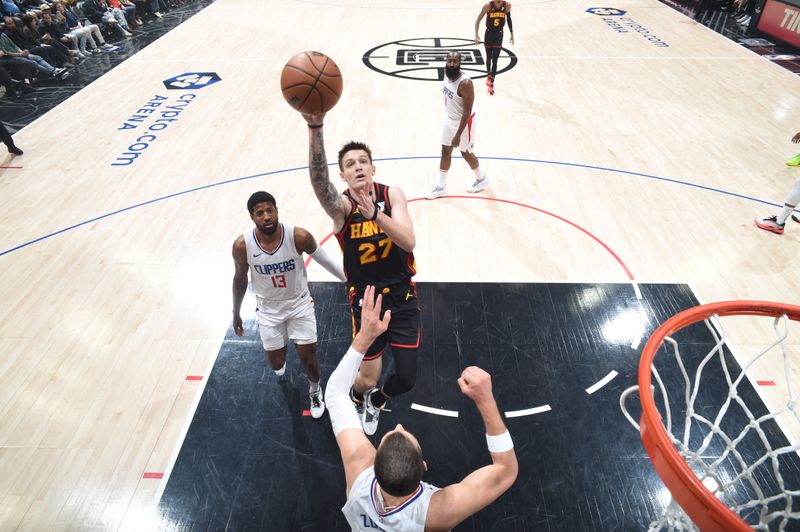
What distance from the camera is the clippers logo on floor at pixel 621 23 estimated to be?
11492mm

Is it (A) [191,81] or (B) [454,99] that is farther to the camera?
(A) [191,81]

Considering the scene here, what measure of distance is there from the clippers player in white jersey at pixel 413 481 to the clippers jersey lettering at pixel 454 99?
4.06 m

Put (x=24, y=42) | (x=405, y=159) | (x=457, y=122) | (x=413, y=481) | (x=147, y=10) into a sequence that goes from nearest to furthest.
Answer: (x=413, y=481) < (x=457, y=122) < (x=405, y=159) < (x=24, y=42) < (x=147, y=10)

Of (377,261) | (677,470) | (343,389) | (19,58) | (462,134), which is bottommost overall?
(19,58)

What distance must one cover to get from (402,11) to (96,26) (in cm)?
793

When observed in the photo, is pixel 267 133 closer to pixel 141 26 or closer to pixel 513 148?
pixel 513 148

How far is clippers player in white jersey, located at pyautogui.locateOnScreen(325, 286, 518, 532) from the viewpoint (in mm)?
1754

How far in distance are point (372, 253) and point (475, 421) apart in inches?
57.7

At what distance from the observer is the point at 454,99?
5391 millimetres

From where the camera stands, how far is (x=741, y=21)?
12.8 m

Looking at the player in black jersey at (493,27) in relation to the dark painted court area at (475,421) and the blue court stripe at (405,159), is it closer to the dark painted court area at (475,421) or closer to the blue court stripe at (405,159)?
the blue court stripe at (405,159)

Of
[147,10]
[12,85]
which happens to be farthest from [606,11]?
[12,85]

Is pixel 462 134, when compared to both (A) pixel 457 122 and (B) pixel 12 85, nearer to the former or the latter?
(A) pixel 457 122

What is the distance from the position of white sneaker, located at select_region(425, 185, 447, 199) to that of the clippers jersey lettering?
850 millimetres
